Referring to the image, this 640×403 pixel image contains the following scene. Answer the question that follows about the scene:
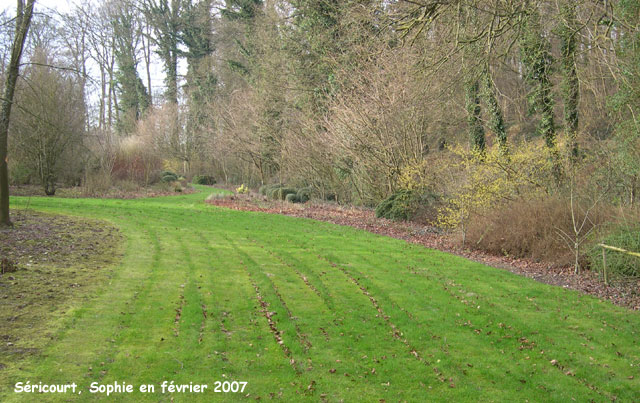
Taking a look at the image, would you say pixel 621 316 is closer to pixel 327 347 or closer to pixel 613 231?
pixel 613 231

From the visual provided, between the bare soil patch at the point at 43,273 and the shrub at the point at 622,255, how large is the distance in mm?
8765

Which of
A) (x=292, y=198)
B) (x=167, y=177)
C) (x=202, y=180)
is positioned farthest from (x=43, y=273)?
(x=202, y=180)

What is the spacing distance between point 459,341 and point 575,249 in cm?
504

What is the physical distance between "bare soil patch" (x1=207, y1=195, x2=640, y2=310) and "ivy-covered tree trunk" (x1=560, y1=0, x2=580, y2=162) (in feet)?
11.9

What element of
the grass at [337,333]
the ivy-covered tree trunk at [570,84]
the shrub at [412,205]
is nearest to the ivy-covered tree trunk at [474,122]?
the shrub at [412,205]

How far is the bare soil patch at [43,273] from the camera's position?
475 centimetres

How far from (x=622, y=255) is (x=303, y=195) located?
14.8 metres

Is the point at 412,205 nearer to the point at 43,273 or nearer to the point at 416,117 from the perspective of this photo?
the point at 416,117

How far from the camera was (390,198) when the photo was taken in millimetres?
16328

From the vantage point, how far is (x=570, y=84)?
11.8 meters

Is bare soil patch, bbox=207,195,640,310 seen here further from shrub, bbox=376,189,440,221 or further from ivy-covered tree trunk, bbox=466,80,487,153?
ivy-covered tree trunk, bbox=466,80,487,153

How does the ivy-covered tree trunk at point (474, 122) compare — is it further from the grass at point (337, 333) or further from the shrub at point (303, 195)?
the shrub at point (303, 195)

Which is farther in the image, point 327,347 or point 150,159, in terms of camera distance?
point 150,159

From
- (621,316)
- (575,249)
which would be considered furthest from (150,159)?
(621,316)
